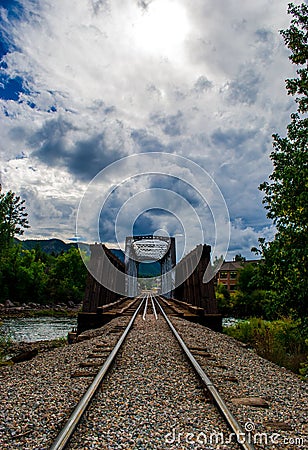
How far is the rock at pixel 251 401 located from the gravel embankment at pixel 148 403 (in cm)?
5

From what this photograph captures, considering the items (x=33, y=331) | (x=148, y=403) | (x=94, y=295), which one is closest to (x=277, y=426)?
(x=148, y=403)

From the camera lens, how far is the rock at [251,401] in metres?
3.58

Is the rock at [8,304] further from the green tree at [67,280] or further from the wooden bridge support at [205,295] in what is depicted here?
the wooden bridge support at [205,295]

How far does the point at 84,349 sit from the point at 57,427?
3678 mm

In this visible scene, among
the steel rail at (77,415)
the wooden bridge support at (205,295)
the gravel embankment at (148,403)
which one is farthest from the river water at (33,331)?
the steel rail at (77,415)

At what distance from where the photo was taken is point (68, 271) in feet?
179

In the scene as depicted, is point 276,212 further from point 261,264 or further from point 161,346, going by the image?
point 161,346

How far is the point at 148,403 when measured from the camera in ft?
11.6

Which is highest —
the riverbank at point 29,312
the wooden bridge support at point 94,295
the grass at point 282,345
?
the wooden bridge support at point 94,295

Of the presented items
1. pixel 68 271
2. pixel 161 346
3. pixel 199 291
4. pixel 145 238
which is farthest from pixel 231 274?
pixel 161 346

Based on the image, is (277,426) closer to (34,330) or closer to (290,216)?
(290,216)

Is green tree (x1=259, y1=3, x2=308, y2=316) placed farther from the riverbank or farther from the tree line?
the tree line

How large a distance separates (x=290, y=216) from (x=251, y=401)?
285cm

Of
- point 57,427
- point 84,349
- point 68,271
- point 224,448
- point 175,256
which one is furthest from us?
point 68,271
